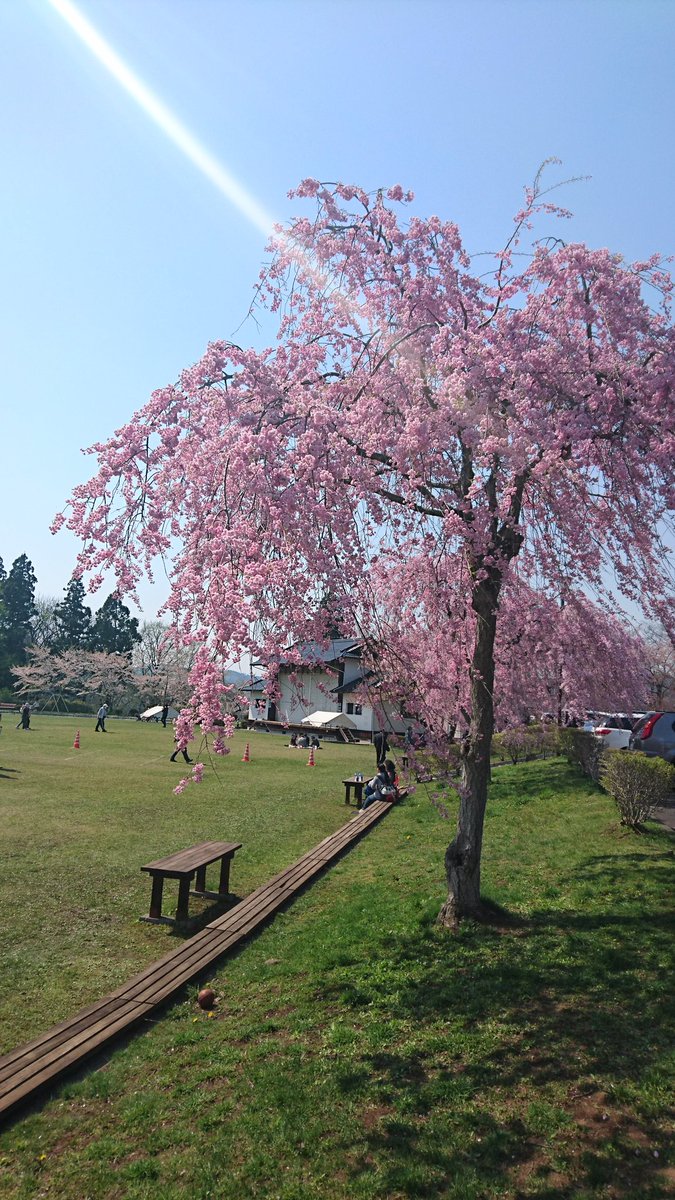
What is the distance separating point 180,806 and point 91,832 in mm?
3496

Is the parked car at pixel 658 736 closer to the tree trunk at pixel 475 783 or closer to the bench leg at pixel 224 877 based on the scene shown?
the tree trunk at pixel 475 783

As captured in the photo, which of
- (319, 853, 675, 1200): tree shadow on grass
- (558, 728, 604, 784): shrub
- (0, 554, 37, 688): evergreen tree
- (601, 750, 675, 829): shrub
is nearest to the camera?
(319, 853, 675, 1200): tree shadow on grass

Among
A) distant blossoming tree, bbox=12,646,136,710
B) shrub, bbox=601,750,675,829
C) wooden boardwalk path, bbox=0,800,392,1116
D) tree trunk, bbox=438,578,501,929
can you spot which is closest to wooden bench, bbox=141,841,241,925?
wooden boardwalk path, bbox=0,800,392,1116

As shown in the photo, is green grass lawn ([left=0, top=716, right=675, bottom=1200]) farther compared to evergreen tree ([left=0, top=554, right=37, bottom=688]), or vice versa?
evergreen tree ([left=0, top=554, right=37, bottom=688])

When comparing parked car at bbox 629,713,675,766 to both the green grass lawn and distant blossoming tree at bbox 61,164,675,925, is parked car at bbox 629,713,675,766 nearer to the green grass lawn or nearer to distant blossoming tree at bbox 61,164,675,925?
the green grass lawn

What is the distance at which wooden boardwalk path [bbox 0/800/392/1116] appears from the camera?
4984 mm

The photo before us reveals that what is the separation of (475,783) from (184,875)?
356cm

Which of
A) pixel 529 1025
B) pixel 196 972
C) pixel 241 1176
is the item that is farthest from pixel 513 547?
pixel 241 1176

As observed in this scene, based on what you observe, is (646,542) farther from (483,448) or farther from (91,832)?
(91,832)

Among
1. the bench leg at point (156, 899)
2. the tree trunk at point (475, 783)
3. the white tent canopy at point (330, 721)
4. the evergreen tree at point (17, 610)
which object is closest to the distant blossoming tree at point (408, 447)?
the tree trunk at point (475, 783)

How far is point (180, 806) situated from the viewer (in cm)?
1695

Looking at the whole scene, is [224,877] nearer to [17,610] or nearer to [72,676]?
[72,676]

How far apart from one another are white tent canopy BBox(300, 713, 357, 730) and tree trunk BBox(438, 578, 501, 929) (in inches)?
1726

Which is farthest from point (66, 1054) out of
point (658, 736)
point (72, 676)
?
point (72, 676)
